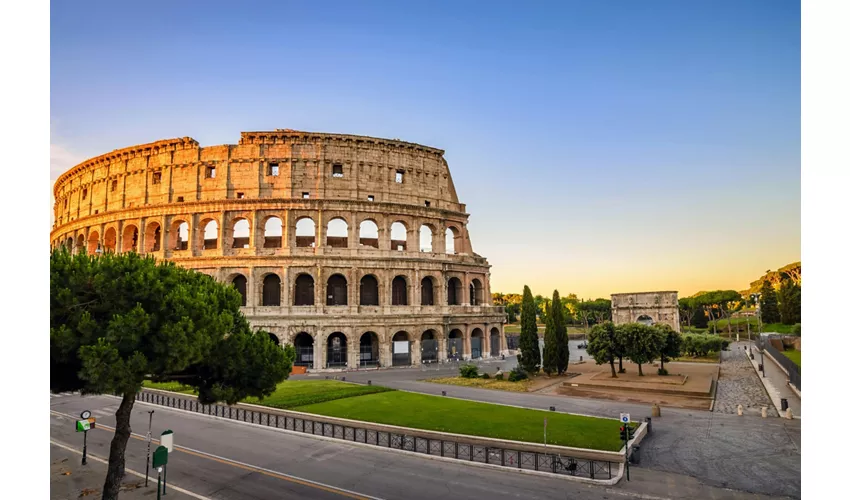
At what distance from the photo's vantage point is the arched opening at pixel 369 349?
47.3 m

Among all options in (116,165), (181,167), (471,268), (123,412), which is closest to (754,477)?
(123,412)

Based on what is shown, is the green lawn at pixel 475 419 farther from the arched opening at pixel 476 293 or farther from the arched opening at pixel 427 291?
the arched opening at pixel 476 293

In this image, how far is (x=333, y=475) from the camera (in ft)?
51.0

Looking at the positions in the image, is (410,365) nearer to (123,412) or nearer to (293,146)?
(293,146)

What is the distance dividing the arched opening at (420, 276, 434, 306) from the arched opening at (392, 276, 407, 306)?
2308 mm

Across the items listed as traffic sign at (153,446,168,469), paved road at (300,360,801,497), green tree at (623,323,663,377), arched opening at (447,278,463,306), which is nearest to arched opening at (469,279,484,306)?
arched opening at (447,278,463,306)

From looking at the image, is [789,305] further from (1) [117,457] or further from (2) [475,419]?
(1) [117,457]

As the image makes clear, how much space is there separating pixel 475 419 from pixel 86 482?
15.1 meters

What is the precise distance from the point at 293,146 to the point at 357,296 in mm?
16215

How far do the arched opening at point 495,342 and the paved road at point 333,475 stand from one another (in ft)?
124

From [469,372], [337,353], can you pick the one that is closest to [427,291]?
[337,353]

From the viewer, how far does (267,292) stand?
47.4 m

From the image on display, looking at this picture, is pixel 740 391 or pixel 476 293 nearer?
pixel 740 391
